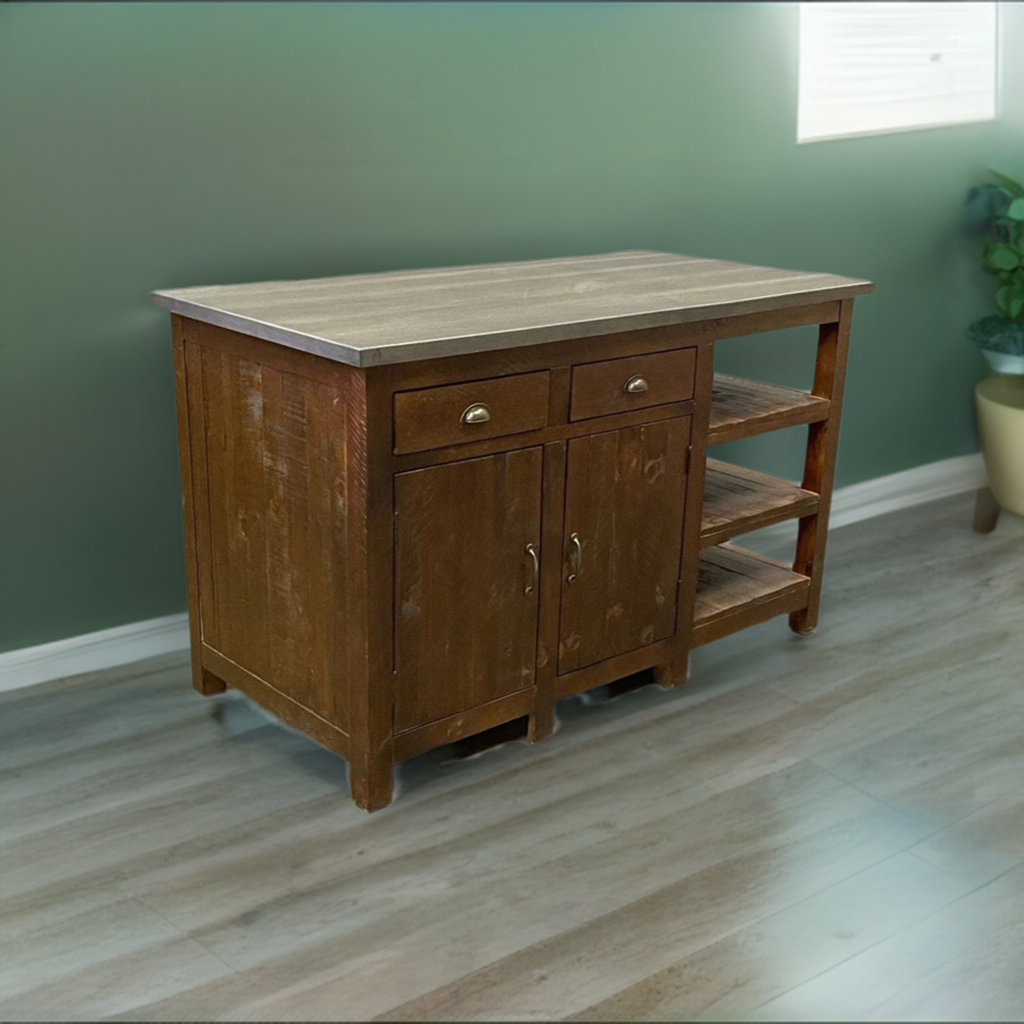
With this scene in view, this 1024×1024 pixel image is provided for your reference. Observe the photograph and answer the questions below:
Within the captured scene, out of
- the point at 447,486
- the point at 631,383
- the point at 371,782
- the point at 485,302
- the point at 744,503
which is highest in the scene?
the point at 485,302

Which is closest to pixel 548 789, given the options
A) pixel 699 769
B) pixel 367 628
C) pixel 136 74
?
pixel 699 769

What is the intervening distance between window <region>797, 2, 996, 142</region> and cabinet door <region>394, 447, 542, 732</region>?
5.95ft

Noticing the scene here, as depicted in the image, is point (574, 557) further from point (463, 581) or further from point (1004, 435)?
point (1004, 435)

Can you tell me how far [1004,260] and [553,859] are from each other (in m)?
2.57

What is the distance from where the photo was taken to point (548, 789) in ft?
7.88

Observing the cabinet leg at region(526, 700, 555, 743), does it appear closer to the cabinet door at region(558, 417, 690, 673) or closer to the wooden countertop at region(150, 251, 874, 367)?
the cabinet door at region(558, 417, 690, 673)

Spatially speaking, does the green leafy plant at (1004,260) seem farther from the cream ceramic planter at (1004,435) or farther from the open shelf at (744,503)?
the open shelf at (744,503)

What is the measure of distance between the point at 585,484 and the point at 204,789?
0.89 metres

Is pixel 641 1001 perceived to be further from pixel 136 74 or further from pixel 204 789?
A: pixel 136 74

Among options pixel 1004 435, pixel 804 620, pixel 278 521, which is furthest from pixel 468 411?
pixel 1004 435

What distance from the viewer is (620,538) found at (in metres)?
2.52

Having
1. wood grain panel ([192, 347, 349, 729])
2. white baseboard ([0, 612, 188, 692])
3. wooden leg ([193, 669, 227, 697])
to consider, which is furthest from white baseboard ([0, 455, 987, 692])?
wood grain panel ([192, 347, 349, 729])

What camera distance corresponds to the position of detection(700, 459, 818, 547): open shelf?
2.75 meters

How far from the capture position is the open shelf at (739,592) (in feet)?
9.25
